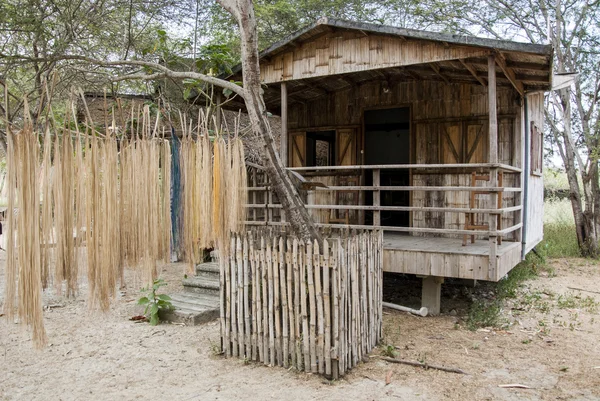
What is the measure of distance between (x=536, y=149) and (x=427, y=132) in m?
2.64

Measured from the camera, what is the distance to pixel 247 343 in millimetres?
4977


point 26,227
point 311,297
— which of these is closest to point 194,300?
point 311,297

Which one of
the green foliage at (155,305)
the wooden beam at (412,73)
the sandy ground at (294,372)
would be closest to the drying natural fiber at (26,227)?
the sandy ground at (294,372)

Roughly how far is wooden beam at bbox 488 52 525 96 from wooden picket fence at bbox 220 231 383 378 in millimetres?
3210

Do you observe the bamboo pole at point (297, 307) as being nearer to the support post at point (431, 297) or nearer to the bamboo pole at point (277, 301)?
the bamboo pole at point (277, 301)

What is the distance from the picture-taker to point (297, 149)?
9844 mm

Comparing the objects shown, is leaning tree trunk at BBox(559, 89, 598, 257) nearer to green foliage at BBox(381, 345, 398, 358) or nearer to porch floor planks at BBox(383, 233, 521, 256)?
porch floor planks at BBox(383, 233, 521, 256)

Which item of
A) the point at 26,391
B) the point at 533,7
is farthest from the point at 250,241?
the point at 533,7

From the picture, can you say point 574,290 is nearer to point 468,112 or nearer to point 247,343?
point 468,112

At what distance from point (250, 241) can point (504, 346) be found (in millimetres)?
3292

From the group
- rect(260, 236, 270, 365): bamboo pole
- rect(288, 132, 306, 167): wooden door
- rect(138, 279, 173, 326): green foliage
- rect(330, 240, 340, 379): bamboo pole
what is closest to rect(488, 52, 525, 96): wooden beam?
rect(330, 240, 340, 379): bamboo pole

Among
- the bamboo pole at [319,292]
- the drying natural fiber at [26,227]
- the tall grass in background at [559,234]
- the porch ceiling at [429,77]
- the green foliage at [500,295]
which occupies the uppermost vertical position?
the porch ceiling at [429,77]

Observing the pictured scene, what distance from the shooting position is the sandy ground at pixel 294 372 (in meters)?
4.30

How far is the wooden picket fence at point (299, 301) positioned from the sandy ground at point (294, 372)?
0.17 meters
